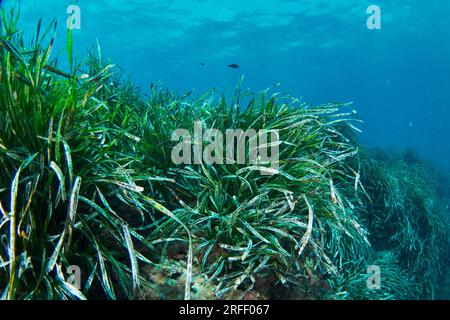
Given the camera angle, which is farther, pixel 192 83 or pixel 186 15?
pixel 192 83

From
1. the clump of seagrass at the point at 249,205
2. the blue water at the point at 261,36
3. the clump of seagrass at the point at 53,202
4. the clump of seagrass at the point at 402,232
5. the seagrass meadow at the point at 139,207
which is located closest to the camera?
the clump of seagrass at the point at 53,202

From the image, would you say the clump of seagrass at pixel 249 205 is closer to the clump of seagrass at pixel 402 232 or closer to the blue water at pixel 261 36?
the clump of seagrass at pixel 402 232

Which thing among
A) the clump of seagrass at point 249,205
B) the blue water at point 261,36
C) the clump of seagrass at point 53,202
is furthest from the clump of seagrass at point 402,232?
the blue water at point 261,36

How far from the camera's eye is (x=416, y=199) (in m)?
7.70

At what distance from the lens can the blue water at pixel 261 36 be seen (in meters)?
39.0

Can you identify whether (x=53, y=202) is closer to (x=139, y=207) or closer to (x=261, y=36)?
(x=139, y=207)

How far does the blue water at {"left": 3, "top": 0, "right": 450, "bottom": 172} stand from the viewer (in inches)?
1535

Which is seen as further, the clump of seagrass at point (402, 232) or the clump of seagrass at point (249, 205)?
the clump of seagrass at point (402, 232)

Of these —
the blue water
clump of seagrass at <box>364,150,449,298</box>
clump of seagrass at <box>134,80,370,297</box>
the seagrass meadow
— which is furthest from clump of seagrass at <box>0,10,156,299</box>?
the blue water

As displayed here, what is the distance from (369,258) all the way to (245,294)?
12.0 ft

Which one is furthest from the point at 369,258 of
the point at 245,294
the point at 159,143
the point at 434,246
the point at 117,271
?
the point at 117,271

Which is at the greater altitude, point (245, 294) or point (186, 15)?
point (186, 15)

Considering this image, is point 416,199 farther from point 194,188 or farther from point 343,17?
point 343,17

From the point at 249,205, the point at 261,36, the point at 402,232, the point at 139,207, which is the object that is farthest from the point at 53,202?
the point at 261,36
